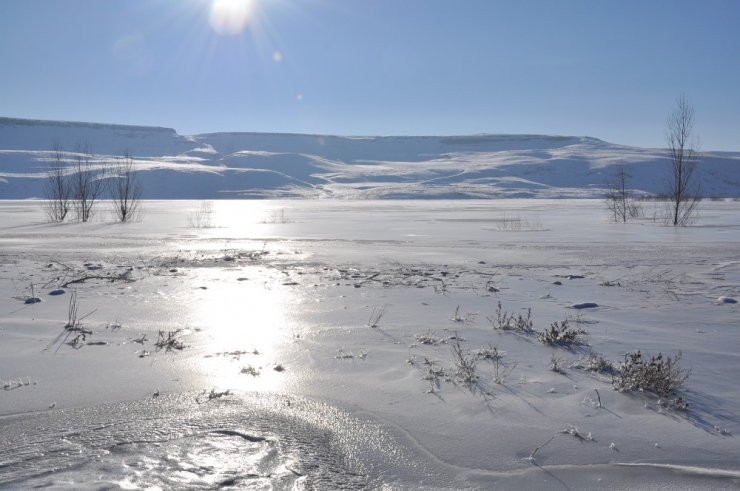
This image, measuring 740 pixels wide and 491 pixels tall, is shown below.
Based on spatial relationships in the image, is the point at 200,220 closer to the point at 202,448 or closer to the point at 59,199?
the point at 59,199

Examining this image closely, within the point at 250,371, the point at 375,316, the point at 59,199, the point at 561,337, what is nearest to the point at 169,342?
the point at 250,371

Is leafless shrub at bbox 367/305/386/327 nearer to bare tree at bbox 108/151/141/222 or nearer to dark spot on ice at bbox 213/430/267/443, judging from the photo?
dark spot on ice at bbox 213/430/267/443

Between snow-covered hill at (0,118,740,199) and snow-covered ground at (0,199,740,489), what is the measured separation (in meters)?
71.0

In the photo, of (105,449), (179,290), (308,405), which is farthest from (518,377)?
(179,290)

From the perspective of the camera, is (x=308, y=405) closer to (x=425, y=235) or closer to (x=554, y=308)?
(x=554, y=308)

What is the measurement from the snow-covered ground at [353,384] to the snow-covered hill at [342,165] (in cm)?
7101

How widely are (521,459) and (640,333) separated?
2885mm

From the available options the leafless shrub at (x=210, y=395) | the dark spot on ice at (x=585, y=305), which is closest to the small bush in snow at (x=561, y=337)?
the dark spot on ice at (x=585, y=305)

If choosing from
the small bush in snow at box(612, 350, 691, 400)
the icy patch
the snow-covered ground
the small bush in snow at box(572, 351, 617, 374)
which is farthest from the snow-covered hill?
the icy patch

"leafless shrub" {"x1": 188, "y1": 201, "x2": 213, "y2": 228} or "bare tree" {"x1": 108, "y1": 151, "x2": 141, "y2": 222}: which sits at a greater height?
"bare tree" {"x1": 108, "y1": 151, "x2": 141, "y2": 222}

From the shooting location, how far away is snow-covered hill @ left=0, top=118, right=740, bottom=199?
3580 inches

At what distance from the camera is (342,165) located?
140 m

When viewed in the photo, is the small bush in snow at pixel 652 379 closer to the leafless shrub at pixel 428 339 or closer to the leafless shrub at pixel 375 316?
the leafless shrub at pixel 428 339

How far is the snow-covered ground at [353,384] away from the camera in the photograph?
2756mm
